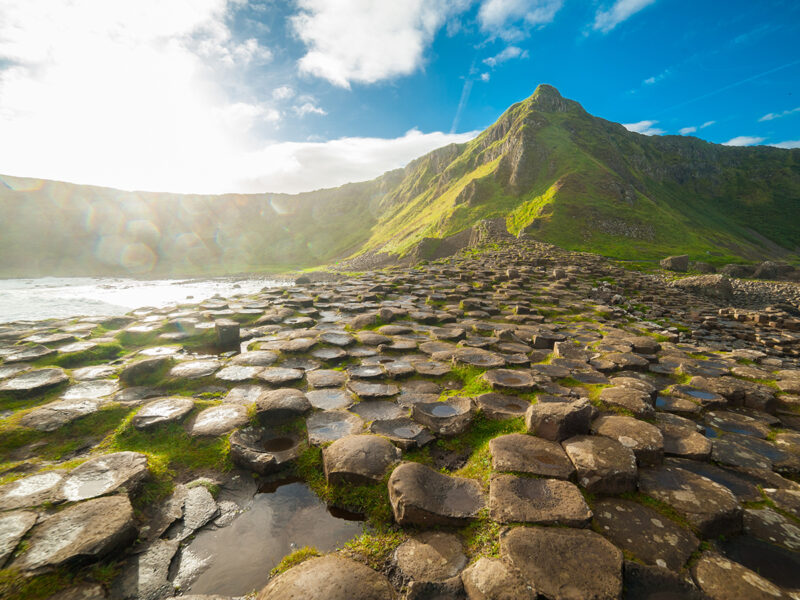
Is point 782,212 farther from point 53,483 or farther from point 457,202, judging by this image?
point 53,483

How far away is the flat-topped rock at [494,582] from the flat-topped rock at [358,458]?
1093 mm

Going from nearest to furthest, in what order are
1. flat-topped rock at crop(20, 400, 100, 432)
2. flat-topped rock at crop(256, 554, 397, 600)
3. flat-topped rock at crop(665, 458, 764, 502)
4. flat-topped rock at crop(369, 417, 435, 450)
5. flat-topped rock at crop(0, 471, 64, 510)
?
1. flat-topped rock at crop(256, 554, 397, 600)
2. flat-topped rock at crop(0, 471, 64, 510)
3. flat-topped rock at crop(665, 458, 764, 502)
4. flat-topped rock at crop(369, 417, 435, 450)
5. flat-topped rock at crop(20, 400, 100, 432)

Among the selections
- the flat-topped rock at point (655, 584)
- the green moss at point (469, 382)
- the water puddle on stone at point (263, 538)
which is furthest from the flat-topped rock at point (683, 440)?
the water puddle on stone at point (263, 538)

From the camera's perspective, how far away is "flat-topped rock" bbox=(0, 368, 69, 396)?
4.57 m

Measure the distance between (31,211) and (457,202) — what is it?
119 metres

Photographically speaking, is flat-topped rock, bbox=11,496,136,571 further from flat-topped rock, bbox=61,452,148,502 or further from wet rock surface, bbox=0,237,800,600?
flat-topped rock, bbox=61,452,148,502

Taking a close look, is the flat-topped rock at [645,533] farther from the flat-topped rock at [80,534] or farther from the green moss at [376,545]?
the flat-topped rock at [80,534]

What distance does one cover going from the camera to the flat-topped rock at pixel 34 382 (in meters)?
4.57

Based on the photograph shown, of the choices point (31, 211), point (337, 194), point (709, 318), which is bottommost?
point (709, 318)

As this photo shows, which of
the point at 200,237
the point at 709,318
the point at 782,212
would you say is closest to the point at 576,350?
the point at 709,318

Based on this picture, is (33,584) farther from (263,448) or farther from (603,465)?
(603,465)

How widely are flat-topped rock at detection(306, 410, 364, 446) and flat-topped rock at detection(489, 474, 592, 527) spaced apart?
1718 mm

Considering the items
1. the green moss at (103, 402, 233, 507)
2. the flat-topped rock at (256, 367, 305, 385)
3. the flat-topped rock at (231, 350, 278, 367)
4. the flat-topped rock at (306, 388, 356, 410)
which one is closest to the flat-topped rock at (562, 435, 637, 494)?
the flat-topped rock at (306, 388, 356, 410)

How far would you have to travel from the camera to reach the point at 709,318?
12.7 meters
